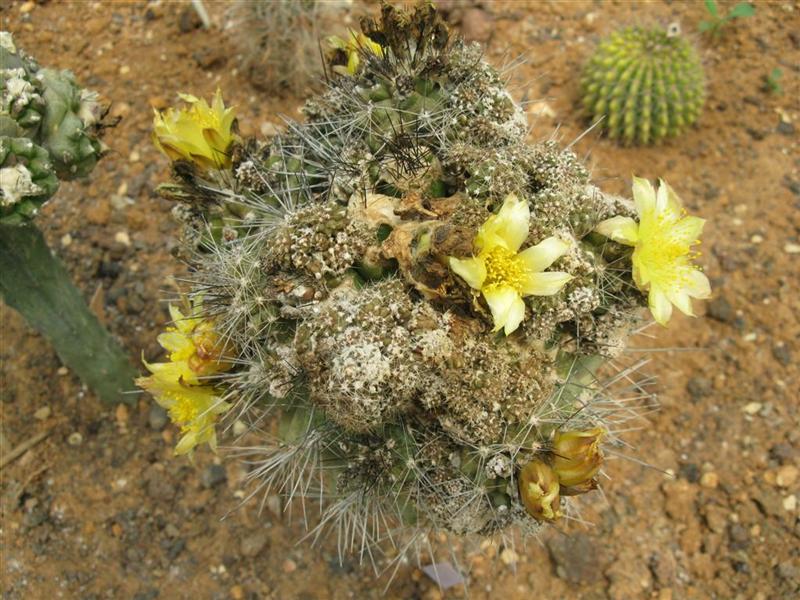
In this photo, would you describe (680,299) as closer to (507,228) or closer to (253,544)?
(507,228)

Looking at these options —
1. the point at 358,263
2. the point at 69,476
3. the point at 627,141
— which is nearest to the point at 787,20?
the point at 627,141

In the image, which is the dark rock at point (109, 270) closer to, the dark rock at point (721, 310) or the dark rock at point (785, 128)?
the dark rock at point (721, 310)

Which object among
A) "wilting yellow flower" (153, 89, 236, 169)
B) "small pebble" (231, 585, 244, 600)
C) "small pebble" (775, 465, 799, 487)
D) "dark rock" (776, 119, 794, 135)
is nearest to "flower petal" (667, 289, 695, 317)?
"wilting yellow flower" (153, 89, 236, 169)

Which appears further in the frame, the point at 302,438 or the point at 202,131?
the point at 202,131

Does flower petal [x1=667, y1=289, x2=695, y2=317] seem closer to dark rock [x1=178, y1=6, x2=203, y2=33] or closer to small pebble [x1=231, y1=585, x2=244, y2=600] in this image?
small pebble [x1=231, y1=585, x2=244, y2=600]

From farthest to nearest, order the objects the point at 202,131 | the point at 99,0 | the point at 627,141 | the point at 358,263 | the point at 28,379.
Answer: the point at 99,0, the point at 627,141, the point at 28,379, the point at 202,131, the point at 358,263

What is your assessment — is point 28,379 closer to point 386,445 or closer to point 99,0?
point 386,445

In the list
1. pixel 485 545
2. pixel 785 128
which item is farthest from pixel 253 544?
pixel 785 128
